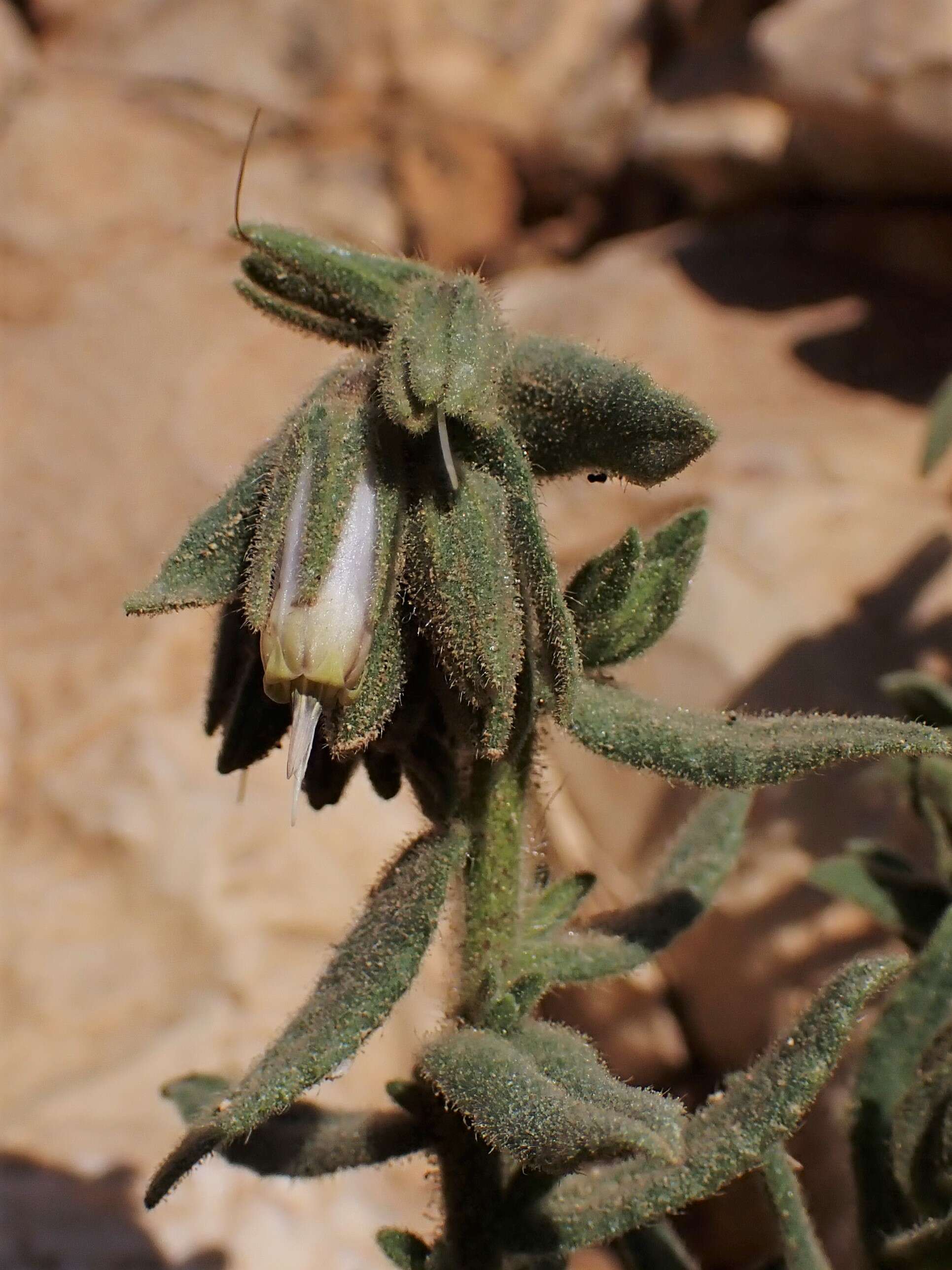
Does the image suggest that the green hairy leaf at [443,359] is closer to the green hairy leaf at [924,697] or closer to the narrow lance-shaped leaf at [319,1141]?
the narrow lance-shaped leaf at [319,1141]

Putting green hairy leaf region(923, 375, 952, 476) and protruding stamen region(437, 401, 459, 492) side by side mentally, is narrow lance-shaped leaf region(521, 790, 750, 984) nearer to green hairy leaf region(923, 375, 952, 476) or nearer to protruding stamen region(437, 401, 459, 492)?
protruding stamen region(437, 401, 459, 492)

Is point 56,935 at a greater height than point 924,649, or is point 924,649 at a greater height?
point 924,649

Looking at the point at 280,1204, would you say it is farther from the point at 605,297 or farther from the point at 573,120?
the point at 573,120

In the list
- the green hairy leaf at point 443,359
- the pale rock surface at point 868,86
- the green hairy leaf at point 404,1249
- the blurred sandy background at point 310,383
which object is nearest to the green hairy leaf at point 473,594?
the green hairy leaf at point 443,359

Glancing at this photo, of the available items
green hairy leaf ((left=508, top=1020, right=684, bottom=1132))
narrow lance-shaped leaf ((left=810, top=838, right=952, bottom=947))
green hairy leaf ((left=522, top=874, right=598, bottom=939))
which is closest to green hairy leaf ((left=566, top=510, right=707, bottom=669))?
green hairy leaf ((left=522, top=874, right=598, bottom=939))

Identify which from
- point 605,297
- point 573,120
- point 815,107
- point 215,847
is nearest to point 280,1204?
point 215,847
